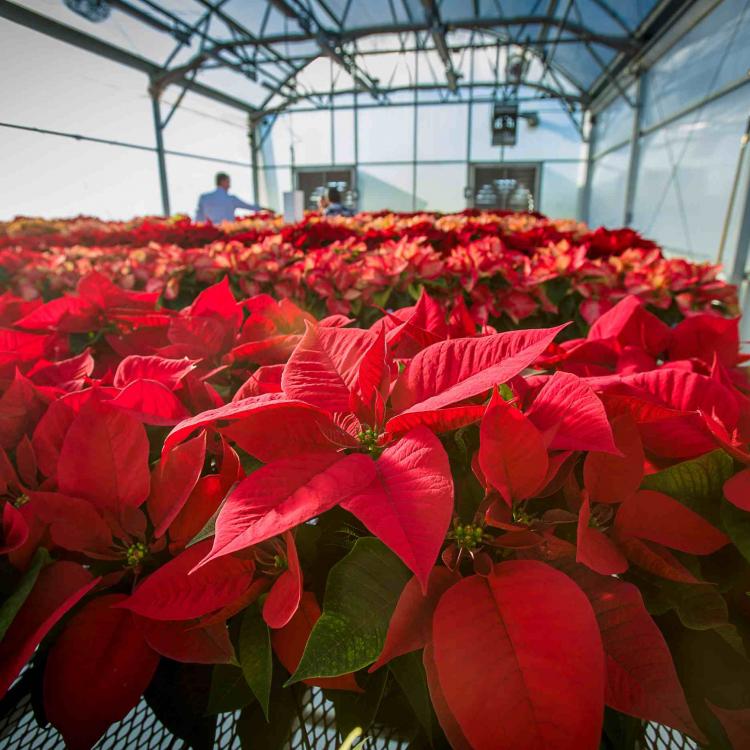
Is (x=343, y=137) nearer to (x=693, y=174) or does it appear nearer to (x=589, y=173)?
(x=589, y=173)

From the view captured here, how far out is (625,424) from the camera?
1.03 feet

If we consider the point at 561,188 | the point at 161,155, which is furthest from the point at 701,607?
the point at 561,188

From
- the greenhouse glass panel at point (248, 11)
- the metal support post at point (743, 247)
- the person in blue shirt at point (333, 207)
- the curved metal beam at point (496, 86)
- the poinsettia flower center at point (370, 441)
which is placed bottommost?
the metal support post at point (743, 247)

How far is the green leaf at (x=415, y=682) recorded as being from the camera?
0.93 feet

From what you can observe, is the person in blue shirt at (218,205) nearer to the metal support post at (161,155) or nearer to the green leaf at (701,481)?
the metal support post at (161,155)

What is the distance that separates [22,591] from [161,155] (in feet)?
41.2

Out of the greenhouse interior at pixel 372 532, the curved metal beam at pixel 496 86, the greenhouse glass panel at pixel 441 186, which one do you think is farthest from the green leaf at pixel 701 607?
the curved metal beam at pixel 496 86

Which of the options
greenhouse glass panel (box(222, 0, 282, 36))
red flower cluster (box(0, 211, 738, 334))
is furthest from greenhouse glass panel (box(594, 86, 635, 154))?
red flower cluster (box(0, 211, 738, 334))

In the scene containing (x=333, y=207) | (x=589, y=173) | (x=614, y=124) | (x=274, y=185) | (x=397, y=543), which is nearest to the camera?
(x=397, y=543)

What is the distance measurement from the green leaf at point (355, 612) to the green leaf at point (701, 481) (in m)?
0.18

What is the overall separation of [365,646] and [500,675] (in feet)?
0.23

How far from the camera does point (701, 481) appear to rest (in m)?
0.32

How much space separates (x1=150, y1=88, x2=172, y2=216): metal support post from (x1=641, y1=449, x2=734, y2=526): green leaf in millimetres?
12133

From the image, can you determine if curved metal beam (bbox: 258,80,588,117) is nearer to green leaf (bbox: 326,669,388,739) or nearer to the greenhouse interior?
the greenhouse interior
